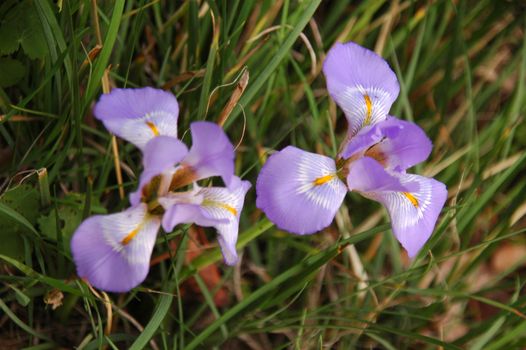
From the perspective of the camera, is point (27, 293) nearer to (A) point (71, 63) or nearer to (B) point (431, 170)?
(A) point (71, 63)

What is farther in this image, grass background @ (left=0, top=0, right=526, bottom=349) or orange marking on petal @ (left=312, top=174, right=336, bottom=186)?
grass background @ (left=0, top=0, right=526, bottom=349)

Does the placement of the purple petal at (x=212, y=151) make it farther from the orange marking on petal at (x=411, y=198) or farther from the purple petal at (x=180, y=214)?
the orange marking on petal at (x=411, y=198)

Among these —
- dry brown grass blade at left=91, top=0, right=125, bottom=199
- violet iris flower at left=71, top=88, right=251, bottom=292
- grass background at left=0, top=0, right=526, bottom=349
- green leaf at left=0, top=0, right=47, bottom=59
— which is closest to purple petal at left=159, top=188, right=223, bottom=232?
violet iris flower at left=71, top=88, right=251, bottom=292

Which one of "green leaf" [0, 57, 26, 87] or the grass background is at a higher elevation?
"green leaf" [0, 57, 26, 87]

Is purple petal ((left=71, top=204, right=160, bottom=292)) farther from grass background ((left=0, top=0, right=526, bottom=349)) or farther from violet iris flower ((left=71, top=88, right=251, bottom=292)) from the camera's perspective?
grass background ((left=0, top=0, right=526, bottom=349))

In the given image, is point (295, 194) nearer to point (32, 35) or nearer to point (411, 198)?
point (411, 198)

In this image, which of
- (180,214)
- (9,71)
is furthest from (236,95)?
(9,71)

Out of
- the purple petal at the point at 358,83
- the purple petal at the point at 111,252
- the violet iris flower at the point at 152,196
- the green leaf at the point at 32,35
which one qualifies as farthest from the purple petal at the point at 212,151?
the green leaf at the point at 32,35
